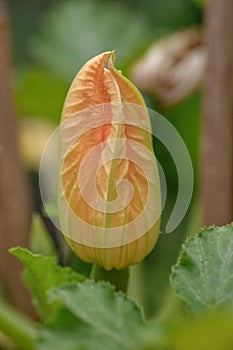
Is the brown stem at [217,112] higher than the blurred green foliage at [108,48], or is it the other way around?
the brown stem at [217,112]

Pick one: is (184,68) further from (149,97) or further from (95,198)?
(95,198)

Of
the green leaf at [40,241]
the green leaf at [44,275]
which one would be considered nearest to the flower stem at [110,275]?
the green leaf at [44,275]

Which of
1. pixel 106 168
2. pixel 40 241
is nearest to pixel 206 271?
pixel 106 168

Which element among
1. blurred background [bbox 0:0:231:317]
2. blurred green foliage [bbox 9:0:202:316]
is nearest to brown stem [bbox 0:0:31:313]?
blurred background [bbox 0:0:231:317]

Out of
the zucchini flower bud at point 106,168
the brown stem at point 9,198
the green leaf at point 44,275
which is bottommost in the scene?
the brown stem at point 9,198

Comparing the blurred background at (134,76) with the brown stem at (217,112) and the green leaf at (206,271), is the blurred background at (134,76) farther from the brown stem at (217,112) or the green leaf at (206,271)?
the green leaf at (206,271)
